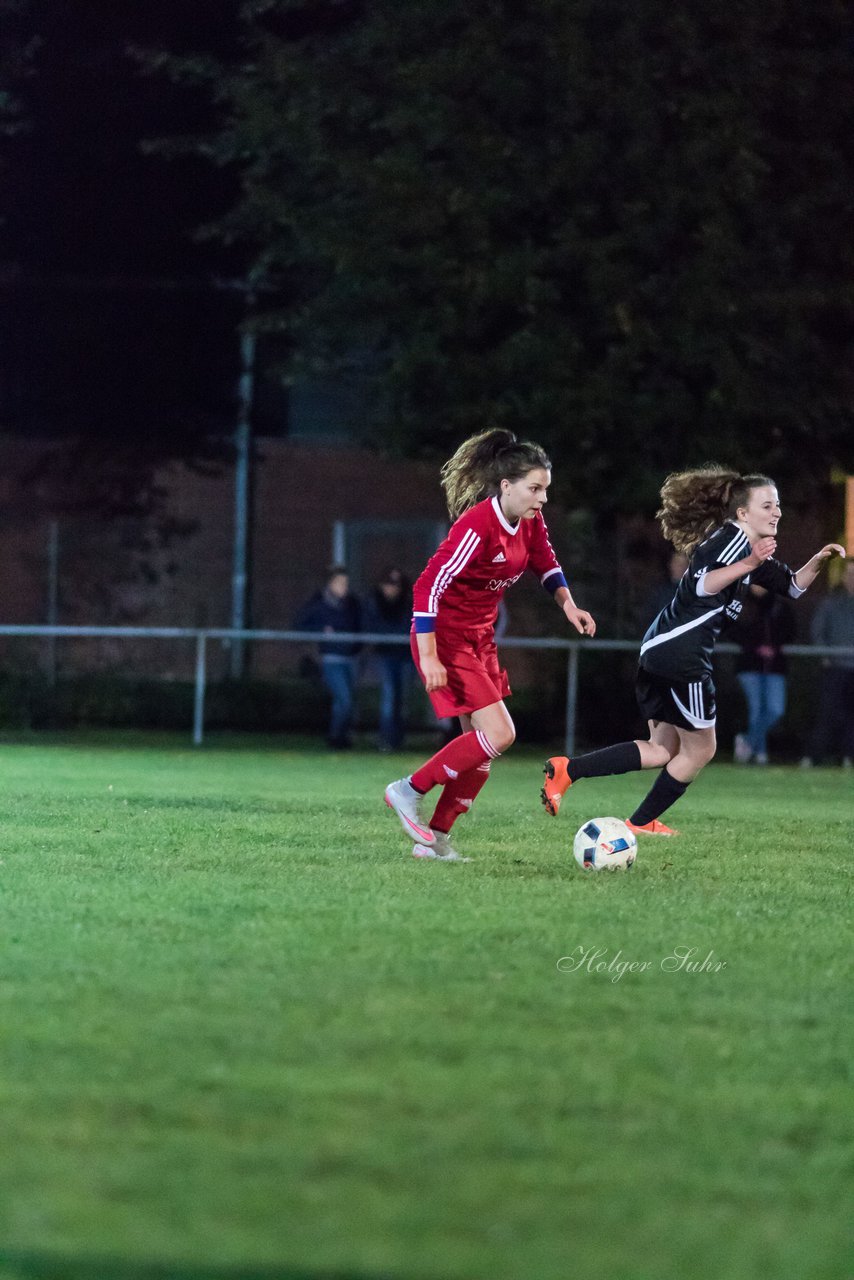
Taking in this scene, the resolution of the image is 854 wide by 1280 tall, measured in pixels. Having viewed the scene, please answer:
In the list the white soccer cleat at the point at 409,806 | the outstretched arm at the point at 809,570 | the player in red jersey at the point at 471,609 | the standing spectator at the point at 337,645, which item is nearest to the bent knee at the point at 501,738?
the player in red jersey at the point at 471,609

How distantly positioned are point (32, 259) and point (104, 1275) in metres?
21.4

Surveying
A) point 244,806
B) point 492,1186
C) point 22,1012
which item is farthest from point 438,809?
point 492,1186

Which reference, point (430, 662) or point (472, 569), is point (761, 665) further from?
point (430, 662)

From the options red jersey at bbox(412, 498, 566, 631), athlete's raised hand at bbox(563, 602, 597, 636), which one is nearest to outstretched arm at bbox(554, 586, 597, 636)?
athlete's raised hand at bbox(563, 602, 597, 636)

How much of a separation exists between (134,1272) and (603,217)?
1680cm

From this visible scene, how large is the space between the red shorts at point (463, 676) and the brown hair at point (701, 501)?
122 cm

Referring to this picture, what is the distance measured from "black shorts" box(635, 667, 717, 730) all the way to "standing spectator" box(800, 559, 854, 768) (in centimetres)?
912

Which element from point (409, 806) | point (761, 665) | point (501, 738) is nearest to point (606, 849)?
point (501, 738)

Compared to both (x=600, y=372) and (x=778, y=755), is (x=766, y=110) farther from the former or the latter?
(x=778, y=755)

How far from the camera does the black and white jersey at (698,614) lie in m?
9.24

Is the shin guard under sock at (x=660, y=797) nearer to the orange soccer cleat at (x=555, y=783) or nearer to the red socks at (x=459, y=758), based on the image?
the orange soccer cleat at (x=555, y=783)

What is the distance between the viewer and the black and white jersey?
30.3ft

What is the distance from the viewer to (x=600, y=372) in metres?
18.7

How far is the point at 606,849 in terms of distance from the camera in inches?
331
